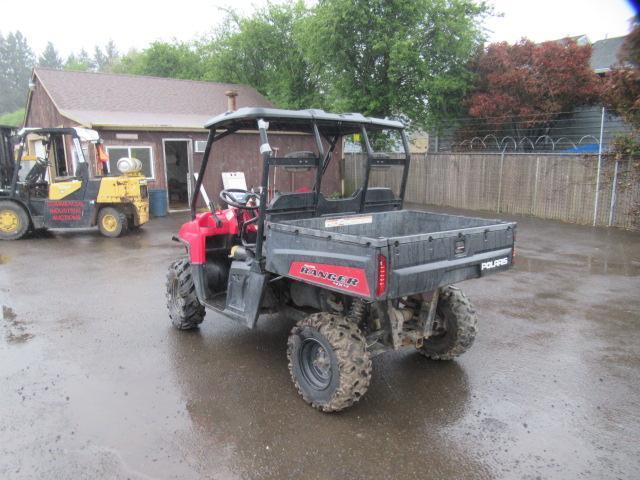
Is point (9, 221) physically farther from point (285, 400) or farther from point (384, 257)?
point (384, 257)

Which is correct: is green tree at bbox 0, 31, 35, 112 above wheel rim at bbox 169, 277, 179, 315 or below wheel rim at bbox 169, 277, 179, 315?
above

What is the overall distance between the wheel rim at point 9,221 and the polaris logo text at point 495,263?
35.3 feet

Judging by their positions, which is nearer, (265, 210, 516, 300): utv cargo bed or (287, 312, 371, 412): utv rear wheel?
(265, 210, 516, 300): utv cargo bed

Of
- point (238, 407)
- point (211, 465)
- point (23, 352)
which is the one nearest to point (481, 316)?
point (238, 407)

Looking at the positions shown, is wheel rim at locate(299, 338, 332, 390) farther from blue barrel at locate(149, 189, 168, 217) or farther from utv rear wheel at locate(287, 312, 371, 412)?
blue barrel at locate(149, 189, 168, 217)

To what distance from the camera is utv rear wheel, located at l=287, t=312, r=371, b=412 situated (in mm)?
3549

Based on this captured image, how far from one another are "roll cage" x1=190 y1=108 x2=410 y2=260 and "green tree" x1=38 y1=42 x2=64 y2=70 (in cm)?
9316

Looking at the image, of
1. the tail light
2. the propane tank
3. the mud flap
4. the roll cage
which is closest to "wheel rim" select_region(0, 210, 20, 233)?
the propane tank

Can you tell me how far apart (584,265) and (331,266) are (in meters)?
6.87

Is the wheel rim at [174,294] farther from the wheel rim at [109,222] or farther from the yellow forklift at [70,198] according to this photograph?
the wheel rim at [109,222]

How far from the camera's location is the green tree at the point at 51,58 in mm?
83088

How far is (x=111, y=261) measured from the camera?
8.99m

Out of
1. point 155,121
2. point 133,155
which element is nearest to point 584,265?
point 133,155

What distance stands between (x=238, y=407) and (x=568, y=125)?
17450mm
